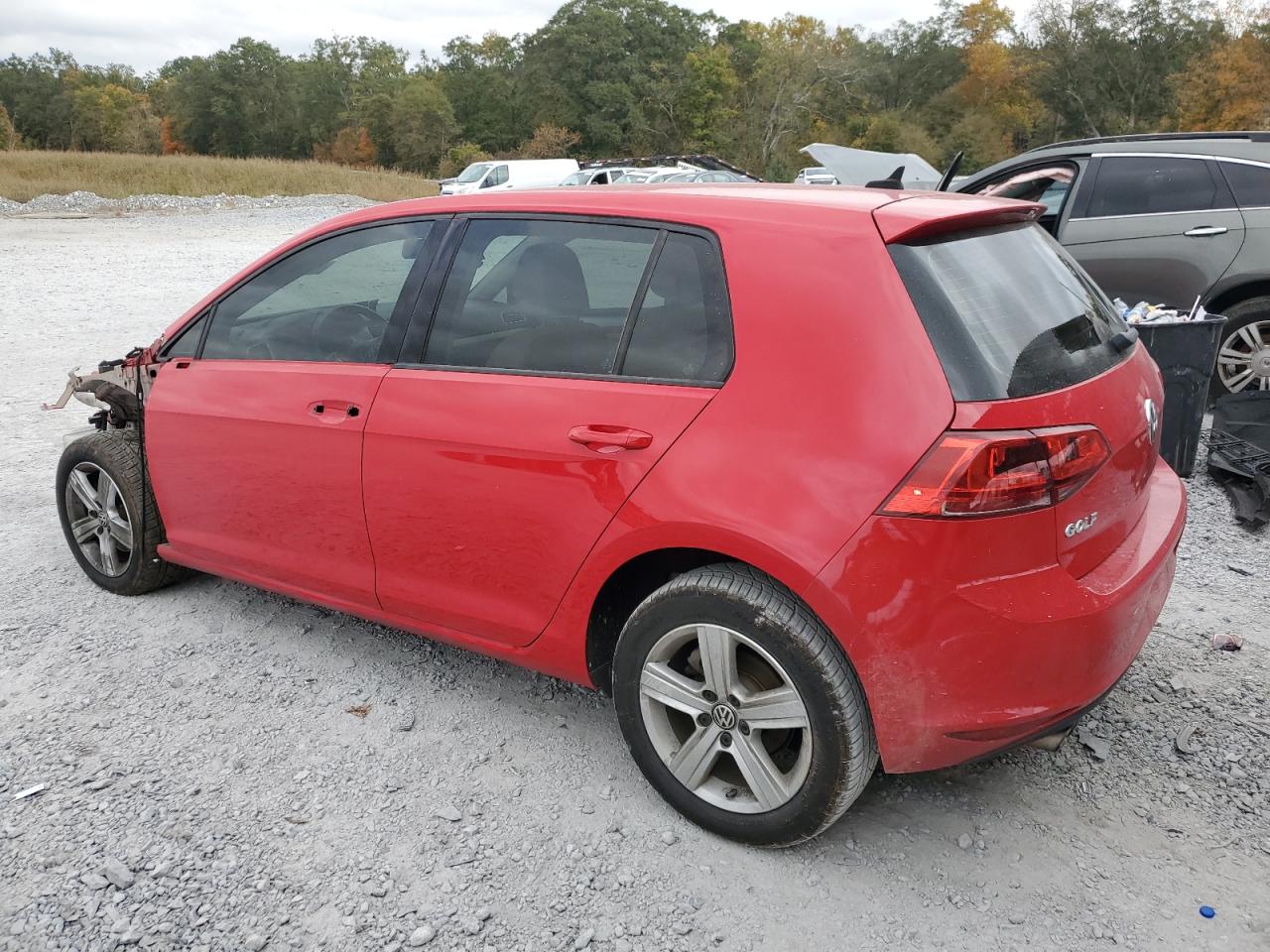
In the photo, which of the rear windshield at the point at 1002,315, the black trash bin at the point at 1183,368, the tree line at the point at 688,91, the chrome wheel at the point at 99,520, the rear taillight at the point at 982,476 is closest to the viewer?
the rear taillight at the point at 982,476

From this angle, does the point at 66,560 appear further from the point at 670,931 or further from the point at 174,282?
the point at 174,282

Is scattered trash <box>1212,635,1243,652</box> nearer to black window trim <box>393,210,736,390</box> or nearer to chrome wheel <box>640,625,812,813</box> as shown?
chrome wheel <box>640,625,812,813</box>

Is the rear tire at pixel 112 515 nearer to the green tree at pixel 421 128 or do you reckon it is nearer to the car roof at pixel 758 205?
the car roof at pixel 758 205

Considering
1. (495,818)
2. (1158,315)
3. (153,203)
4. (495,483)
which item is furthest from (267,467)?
(153,203)

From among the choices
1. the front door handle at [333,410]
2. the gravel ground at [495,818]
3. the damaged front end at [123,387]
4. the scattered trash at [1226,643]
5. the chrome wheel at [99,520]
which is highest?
the front door handle at [333,410]

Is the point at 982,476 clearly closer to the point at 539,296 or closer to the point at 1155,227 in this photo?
the point at 539,296

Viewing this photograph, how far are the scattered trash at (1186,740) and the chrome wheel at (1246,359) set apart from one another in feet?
12.6

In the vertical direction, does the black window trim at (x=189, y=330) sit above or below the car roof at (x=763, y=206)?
below

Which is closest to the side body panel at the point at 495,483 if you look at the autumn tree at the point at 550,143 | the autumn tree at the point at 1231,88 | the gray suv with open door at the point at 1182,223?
the gray suv with open door at the point at 1182,223

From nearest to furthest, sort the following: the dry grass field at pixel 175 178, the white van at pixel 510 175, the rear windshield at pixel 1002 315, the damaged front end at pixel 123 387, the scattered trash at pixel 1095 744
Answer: the rear windshield at pixel 1002 315, the scattered trash at pixel 1095 744, the damaged front end at pixel 123 387, the white van at pixel 510 175, the dry grass field at pixel 175 178

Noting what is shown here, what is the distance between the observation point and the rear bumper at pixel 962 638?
2.23m

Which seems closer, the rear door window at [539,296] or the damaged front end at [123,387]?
the rear door window at [539,296]

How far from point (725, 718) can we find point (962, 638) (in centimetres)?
67

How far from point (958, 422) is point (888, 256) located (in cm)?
46
